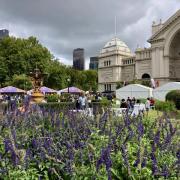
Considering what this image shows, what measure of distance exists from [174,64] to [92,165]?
71774mm

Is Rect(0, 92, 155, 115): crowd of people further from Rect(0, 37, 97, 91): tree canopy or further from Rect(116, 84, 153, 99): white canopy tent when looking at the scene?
Rect(0, 37, 97, 91): tree canopy

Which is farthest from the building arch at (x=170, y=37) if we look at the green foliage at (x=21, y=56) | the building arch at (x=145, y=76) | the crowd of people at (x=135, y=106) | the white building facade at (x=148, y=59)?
the crowd of people at (x=135, y=106)

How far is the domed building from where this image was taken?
3799 inches

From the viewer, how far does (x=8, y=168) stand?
4176mm

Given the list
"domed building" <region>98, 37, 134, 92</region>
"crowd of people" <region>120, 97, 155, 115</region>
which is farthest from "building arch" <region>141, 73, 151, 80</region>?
"crowd of people" <region>120, 97, 155, 115</region>

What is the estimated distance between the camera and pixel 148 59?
8312 centimetres

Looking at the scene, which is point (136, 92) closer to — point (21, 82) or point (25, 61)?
point (21, 82)

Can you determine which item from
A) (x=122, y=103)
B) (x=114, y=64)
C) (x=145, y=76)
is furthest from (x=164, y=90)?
(x=114, y=64)

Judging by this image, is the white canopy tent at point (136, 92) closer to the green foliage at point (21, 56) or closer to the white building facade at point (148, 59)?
the white building facade at point (148, 59)

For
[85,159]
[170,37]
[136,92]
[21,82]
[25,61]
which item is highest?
[170,37]

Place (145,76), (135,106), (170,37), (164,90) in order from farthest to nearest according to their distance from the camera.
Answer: (145,76)
(170,37)
(164,90)
(135,106)

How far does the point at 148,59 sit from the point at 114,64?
53.6ft

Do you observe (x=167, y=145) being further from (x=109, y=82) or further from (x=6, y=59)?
(x=109, y=82)

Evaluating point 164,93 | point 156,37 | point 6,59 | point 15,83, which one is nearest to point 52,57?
point 6,59
